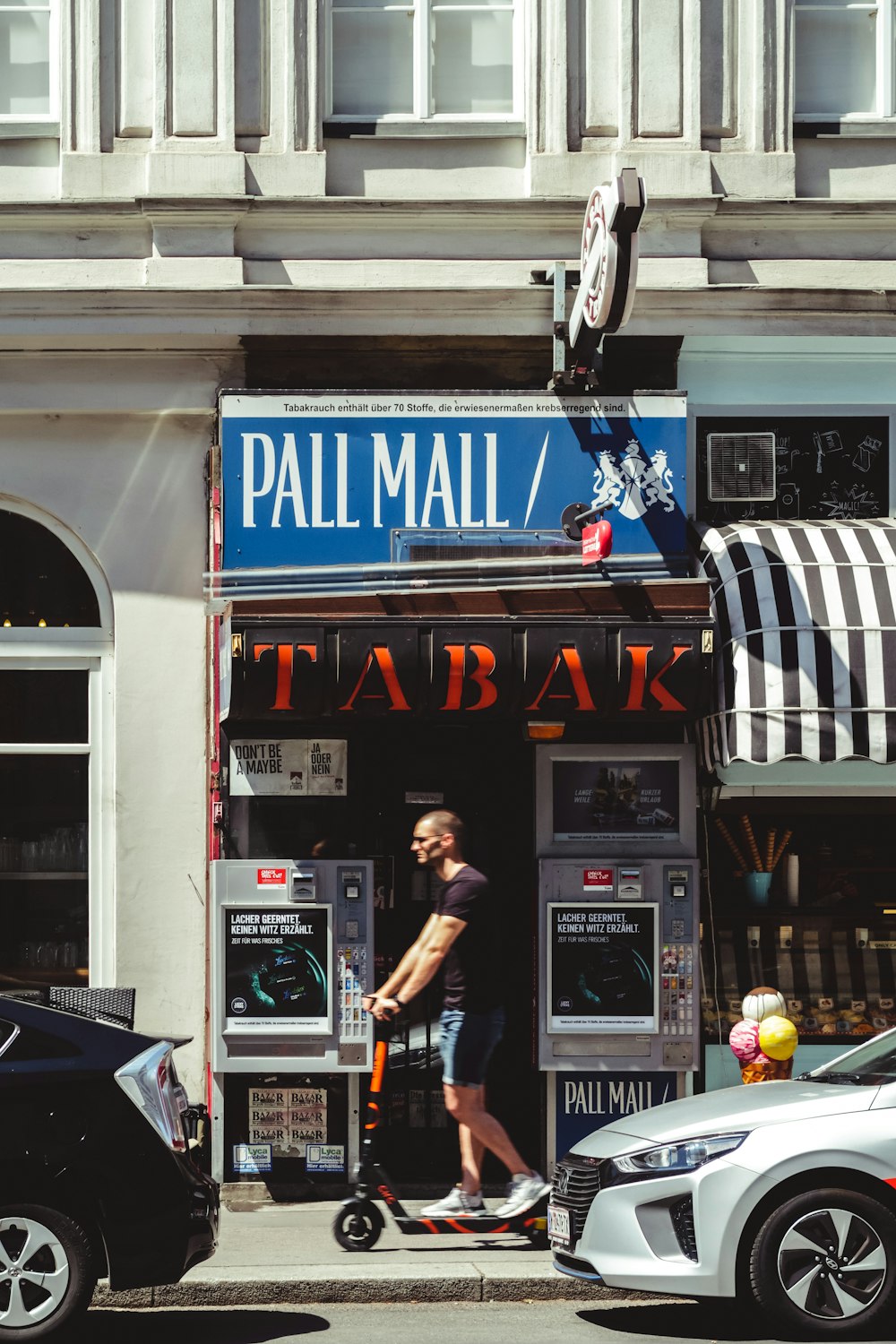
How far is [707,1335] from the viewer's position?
728cm

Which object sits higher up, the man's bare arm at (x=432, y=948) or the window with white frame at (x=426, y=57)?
the window with white frame at (x=426, y=57)

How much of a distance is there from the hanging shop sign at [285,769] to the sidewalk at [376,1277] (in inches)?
106

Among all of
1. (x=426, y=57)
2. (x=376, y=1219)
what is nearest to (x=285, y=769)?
(x=376, y=1219)

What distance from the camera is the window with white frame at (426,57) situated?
11.3m

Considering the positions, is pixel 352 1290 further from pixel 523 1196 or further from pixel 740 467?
pixel 740 467

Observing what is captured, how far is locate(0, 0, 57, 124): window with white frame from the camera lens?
11.3 meters

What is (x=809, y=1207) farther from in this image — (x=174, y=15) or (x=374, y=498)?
(x=174, y=15)

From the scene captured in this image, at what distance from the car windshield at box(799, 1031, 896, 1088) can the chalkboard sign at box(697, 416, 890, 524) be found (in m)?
4.06

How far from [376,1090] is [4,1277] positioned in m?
2.28

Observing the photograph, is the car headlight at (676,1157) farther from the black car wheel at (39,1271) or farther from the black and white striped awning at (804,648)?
the black and white striped awning at (804,648)

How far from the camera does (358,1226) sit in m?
8.60

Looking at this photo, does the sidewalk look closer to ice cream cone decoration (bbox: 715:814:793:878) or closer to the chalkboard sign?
ice cream cone decoration (bbox: 715:814:793:878)

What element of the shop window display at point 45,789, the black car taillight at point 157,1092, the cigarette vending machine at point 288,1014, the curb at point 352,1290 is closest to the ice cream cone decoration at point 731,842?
the cigarette vending machine at point 288,1014

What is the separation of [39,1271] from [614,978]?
13.9ft
